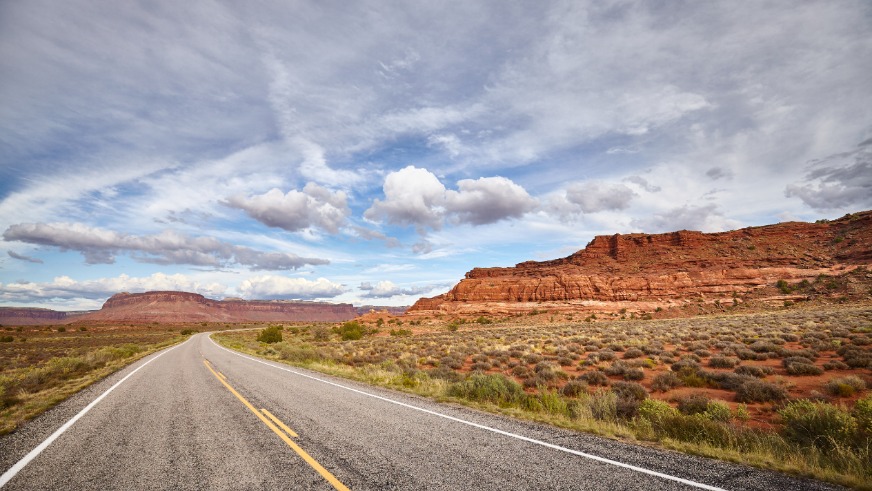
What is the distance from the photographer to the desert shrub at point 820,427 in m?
6.46

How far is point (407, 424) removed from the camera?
7.66 meters

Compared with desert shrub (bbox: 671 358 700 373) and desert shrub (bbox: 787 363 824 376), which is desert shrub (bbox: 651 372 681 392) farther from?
desert shrub (bbox: 787 363 824 376)

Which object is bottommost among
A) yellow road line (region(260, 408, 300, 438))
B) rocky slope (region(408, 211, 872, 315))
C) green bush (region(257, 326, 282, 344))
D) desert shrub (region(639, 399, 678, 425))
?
green bush (region(257, 326, 282, 344))

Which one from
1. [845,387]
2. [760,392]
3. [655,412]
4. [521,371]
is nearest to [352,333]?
[521,371]

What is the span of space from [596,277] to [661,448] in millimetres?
79018

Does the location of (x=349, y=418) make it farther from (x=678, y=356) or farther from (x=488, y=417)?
(x=678, y=356)

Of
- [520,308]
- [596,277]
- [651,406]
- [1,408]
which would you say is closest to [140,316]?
[520,308]

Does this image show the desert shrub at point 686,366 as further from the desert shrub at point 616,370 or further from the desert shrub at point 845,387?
the desert shrub at point 845,387

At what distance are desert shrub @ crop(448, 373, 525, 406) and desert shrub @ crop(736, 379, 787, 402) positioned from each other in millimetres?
6270

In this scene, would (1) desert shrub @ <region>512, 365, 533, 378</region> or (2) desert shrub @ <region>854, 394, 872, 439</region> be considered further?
(1) desert shrub @ <region>512, 365, 533, 378</region>

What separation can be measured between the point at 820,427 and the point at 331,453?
8.69 meters

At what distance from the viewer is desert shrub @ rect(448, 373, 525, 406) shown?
1087 centimetres

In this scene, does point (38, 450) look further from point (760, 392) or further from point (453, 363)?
point (760, 392)

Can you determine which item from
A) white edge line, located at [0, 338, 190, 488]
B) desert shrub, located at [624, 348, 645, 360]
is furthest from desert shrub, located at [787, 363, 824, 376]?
white edge line, located at [0, 338, 190, 488]
